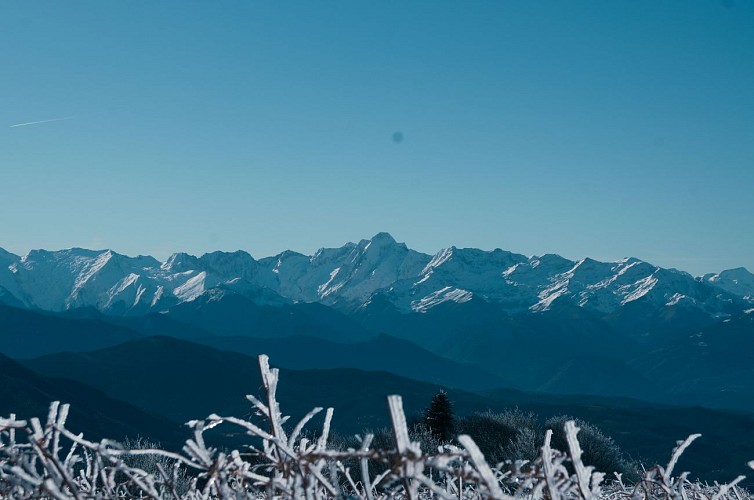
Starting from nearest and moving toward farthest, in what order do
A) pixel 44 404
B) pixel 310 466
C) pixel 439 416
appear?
pixel 310 466 < pixel 439 416 < pixel 44 404

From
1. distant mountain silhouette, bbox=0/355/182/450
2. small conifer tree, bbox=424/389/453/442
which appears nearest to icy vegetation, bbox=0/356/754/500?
small conifer tree, bbox=424/389/453/442

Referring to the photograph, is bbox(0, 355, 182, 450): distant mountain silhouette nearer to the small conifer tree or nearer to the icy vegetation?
the small conifer tree

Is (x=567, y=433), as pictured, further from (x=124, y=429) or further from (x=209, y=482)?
(x=124, y=429)

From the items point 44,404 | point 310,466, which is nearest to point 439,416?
point 310,466

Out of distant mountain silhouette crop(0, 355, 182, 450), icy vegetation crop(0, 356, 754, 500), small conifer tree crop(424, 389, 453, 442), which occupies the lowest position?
small conifer tree crop(424, 389, 453, 442)

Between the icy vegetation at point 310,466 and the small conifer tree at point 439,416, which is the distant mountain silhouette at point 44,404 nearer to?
the small conifer tree at point 439,416

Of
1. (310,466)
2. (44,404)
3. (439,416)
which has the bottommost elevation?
(439,416)

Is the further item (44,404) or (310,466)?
(44,404)

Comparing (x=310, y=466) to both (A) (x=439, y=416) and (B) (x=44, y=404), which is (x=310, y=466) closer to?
(A) (x=439, y=416)

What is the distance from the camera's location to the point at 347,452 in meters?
1.48

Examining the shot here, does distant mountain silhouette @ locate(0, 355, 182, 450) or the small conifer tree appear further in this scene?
distant mountain silhouette @ locate(0, 355, 182, 450)

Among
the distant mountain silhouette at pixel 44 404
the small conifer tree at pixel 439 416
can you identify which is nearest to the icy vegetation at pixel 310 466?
the small conifer tree at pixel 439 416

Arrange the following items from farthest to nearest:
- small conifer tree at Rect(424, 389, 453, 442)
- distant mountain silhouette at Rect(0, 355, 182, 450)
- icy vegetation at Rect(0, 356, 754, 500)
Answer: distant mountain silhouette at Rect(0, 355, 182, 450) < small conifer tree at Rect(424, 389, 453, 442) < icy vegetation at Rect(0, 356, 754, 500)

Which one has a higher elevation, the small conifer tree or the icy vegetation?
the icy vegetation
